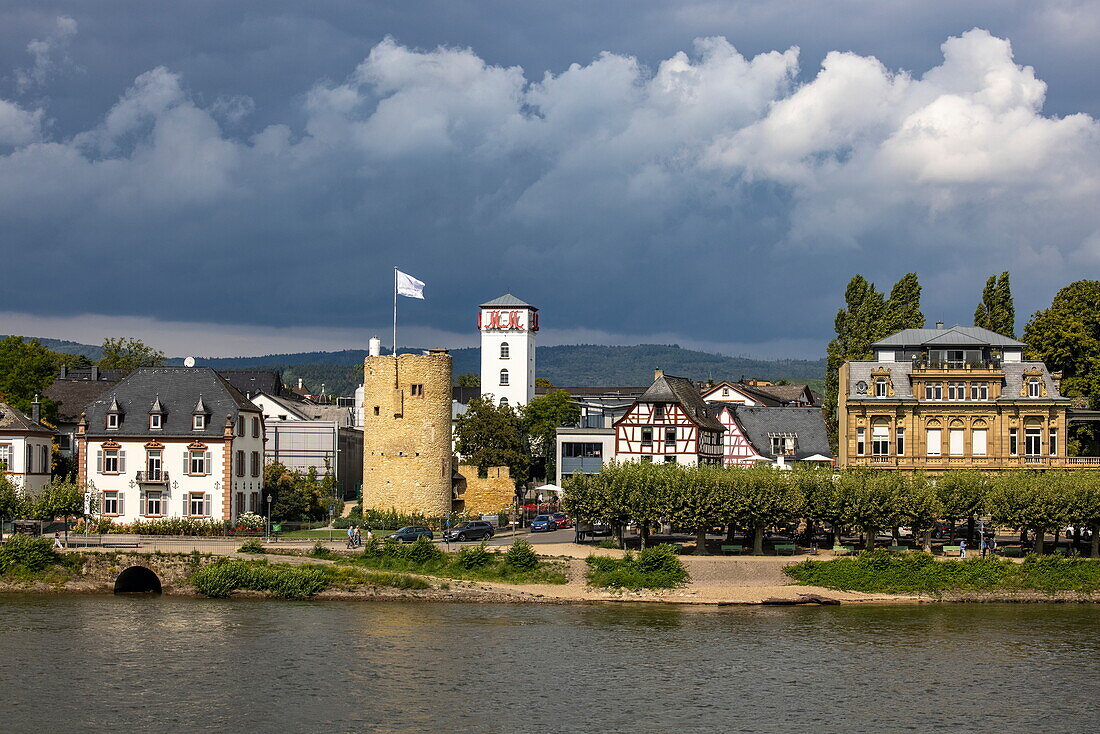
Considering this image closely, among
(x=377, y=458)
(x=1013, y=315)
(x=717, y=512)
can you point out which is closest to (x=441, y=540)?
(x=377, y=458)

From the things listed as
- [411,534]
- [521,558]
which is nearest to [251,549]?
[411,534]

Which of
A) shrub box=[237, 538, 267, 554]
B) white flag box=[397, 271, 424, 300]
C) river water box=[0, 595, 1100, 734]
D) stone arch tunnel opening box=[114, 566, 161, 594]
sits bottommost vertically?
river water box=[0, 595, 1100, 734]

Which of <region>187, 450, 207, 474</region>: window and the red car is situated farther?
the red car

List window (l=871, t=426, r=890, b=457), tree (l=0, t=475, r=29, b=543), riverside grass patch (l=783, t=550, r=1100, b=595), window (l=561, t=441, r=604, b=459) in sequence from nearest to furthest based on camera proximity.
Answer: riverside grass patch (l=783, t=550, r=1100, b=595), tree (l=0, t=475, r=29, b=543), window (l=871, t=426, r=890, b=457), window (l=561, t=441, r=604, b=459)

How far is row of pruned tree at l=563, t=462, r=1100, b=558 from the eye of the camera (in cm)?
7106

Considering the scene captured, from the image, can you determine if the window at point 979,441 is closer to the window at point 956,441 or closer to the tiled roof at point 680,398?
the window at point 956,441

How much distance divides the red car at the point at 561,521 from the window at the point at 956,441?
25.0 m

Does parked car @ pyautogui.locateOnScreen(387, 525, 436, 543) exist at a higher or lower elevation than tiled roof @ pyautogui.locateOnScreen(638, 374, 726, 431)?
lower

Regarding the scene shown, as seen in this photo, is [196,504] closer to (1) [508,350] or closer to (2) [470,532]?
(2) [470,532]

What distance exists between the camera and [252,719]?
4388 centimetres

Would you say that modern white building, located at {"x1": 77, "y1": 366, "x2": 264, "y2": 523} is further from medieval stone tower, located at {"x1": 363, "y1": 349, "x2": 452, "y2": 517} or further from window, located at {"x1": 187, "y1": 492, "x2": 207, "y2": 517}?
medieval stone tower, located at {"x1": 363, "y1": 349, "x2": 452, "y2": 517}

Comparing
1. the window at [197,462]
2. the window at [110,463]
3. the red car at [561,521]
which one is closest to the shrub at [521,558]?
the red car at [561,521]

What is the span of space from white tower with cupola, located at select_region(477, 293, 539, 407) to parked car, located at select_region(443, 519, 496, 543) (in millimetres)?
51804

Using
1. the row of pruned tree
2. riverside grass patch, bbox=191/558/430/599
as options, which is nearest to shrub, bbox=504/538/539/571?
the row of pruned tree
